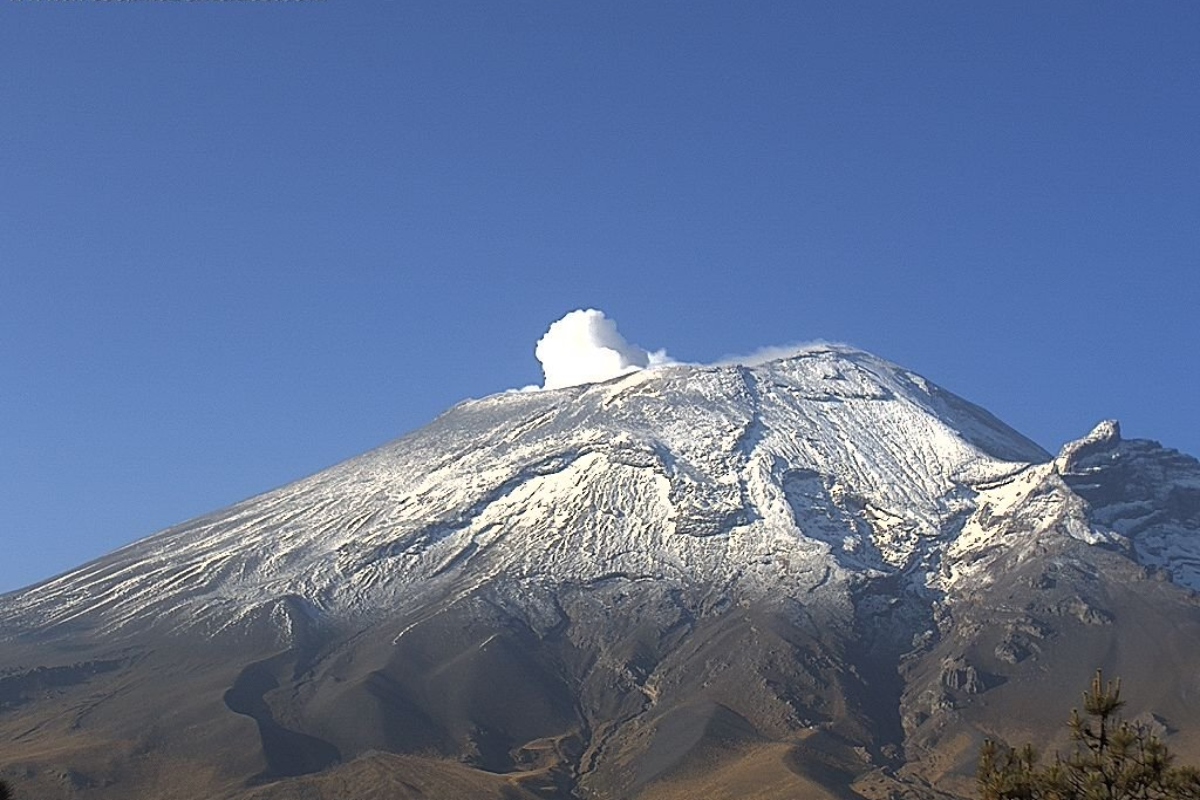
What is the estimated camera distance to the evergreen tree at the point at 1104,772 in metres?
26.7

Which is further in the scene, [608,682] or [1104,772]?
[608,682]

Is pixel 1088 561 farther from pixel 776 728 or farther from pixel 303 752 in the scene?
pixel 303 752

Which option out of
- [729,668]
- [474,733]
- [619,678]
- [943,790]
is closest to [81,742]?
[474,733]

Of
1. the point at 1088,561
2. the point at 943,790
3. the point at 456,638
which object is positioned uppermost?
the point at 456,638

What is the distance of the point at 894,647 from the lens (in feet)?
604

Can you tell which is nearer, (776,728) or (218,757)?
(218,757)

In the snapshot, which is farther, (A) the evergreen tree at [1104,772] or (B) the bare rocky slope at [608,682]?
(B) the bare rocky slope at [608,682]

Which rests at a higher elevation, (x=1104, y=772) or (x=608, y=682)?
(x=1104, y=772)

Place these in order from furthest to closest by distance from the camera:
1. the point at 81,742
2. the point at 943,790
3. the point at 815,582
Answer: the point at 815,582 → the point at 81,742 → the point at 943,790

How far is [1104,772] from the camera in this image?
27031mm

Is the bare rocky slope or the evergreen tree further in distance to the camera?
the bare rocky slope

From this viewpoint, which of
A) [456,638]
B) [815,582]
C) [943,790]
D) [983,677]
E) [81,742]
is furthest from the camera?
[815,582]

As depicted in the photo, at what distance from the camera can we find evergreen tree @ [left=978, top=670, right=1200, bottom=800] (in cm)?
2670

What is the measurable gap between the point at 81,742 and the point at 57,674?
2810cm
